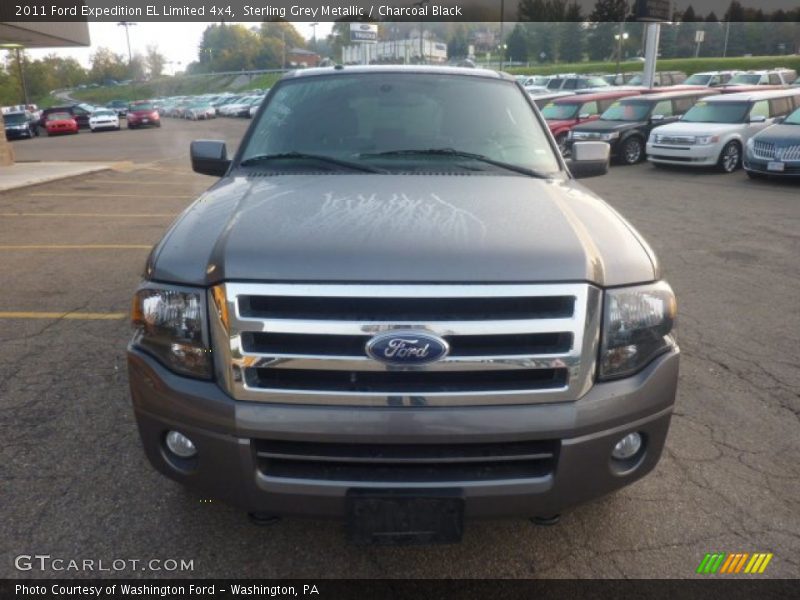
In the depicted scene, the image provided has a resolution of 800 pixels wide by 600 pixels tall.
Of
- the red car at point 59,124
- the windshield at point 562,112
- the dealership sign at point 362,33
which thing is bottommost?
the red car at point 59,124

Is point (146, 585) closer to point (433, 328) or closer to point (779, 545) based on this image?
point (433, 328)

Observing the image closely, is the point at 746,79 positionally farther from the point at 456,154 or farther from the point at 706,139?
the point at 456,154

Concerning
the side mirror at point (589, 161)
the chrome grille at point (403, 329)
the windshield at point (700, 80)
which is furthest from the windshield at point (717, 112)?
the windshield at point (700, 80)

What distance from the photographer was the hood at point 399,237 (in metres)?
2.17

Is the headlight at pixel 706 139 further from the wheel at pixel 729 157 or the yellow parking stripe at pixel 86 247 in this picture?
the yellow parking stripe at pixel 86 247

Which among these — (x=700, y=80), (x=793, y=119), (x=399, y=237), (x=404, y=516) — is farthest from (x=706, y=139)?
(x=700, y=80)

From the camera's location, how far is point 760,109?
49.7ft

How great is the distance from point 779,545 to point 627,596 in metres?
0.75

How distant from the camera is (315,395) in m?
2.14

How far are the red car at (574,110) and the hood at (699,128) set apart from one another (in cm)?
336

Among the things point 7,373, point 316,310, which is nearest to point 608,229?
point 316,310

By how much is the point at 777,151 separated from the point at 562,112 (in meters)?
7.60

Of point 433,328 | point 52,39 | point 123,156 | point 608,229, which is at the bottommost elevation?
point 123,156

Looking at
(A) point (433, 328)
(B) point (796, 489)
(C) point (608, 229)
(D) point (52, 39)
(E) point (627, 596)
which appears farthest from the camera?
(D) point (52, 39)
